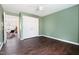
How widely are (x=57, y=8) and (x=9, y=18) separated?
898 millimetres

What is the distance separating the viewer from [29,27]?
5.52 feet

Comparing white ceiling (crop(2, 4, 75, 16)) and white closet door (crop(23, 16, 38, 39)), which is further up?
white ceiling (crop(2, 4, 75, 16))

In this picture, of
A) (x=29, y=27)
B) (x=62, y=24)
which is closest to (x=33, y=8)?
(x=29, y=27)

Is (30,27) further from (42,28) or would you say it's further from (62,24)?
(62,24)

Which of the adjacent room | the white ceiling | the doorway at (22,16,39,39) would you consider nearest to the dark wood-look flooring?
the adjacent room

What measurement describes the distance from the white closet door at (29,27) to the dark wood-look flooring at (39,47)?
0.33 feet

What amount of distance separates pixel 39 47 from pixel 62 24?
0.66 metres

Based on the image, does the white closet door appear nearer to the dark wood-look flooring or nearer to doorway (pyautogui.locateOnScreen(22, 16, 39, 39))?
doorway (pyautogui.locateOnScreen(22, 16, 39, 39))

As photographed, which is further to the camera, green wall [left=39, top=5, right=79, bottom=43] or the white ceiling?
green wall [left=39, top=5, right=79, bottom=43]

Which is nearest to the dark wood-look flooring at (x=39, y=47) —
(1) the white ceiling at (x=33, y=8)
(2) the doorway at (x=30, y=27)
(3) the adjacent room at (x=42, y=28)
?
(3) the adjacent room at (x=42, y=28)

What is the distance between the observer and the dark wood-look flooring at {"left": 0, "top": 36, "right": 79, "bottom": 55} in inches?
61.1

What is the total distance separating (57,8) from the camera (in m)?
1.56
